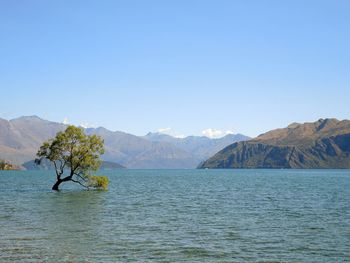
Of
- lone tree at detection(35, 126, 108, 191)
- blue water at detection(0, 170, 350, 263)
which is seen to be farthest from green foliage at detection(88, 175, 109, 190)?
blue water at detection(0, 170, 350, 263)

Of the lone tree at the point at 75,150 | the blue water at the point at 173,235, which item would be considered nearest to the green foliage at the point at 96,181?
the lone tree at the point at 75,150

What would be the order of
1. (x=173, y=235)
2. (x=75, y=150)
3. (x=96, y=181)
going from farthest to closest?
(x=96, y=181), (x=75, y=150), (x=173, y=235)

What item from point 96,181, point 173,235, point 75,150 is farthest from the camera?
point 96,181

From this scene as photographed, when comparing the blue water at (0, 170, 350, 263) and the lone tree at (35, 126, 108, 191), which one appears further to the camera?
the lone tree at (35, 126, 108, 191)

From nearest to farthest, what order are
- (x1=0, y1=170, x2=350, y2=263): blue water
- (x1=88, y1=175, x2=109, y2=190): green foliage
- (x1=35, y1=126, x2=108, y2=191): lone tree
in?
(x1=0, y1=170, x2=350, y2=263): blue water
(x1=35, y1=126, x2=108, y2=191): lone tree
(x1=88, y1=175, x2=109, y2=190): green foliage

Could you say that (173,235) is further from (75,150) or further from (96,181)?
(96,181)

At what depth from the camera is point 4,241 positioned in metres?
41.3

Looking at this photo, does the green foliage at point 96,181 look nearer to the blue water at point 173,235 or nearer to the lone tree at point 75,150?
the lone tree at point 75,150

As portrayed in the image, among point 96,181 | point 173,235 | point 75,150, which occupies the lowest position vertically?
point 173,235

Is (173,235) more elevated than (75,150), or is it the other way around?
(75,150)

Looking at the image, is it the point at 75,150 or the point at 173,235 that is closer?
the point at 173,235

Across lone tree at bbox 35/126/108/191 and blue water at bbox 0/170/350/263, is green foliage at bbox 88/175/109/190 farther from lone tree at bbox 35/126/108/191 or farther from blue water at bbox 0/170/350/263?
blue water at bbox 0/170/350/263

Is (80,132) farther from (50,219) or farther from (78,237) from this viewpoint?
(78,237)

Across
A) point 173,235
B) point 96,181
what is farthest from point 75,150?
point 173,235
